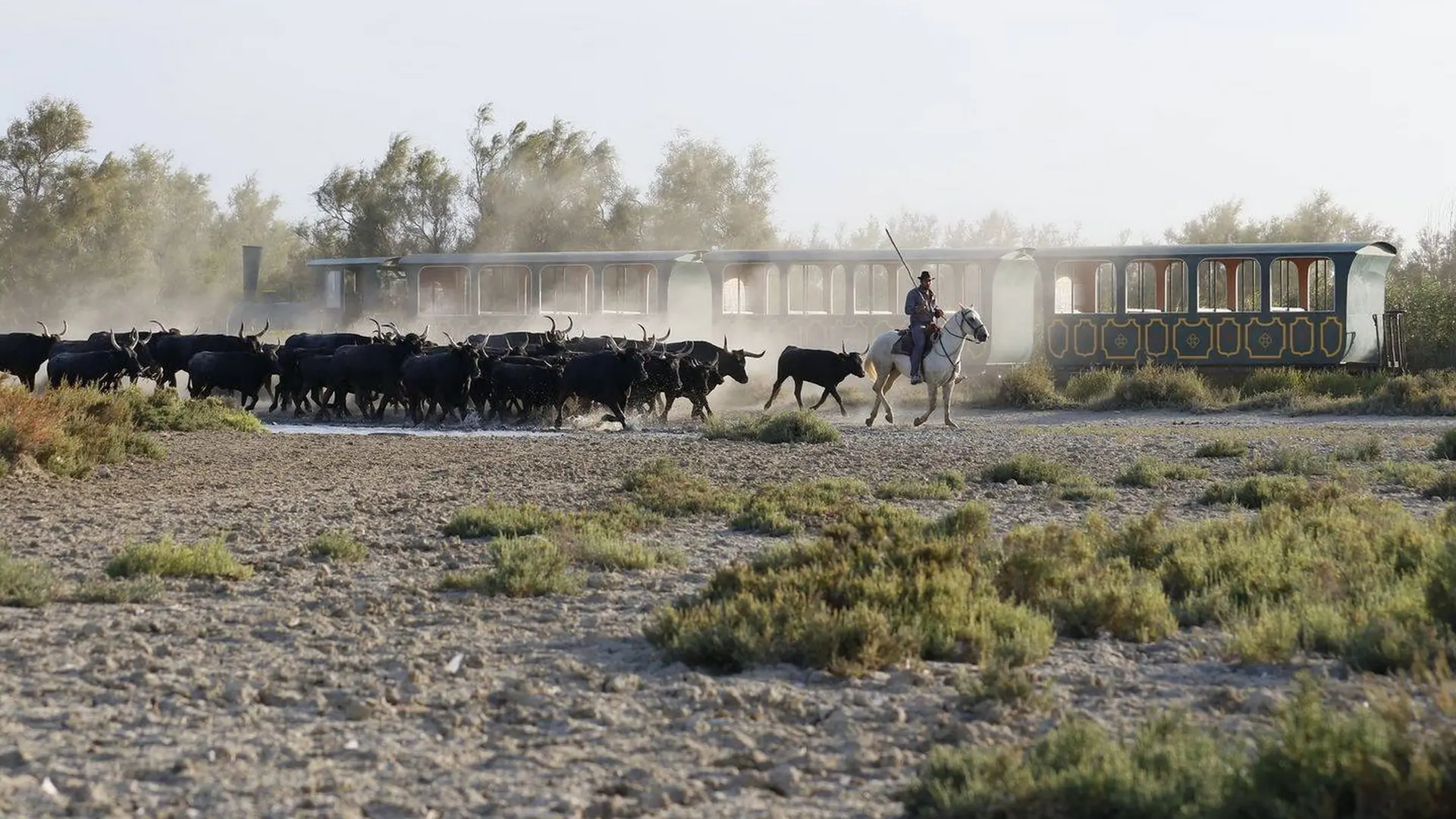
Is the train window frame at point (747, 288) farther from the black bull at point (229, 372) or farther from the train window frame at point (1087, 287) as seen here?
the black bull at point (229, 372)

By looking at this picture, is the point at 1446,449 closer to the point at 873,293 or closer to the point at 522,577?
the point at 522,577

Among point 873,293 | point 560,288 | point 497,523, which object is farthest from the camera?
point 560,288

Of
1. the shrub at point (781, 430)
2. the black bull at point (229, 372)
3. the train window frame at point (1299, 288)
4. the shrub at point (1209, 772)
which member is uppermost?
the train window frame at point (1299, 288)

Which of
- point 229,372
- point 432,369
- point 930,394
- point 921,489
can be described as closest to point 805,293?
point 930,394

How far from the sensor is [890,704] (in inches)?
273

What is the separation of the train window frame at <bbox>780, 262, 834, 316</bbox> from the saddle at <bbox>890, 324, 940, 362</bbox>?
10223mm

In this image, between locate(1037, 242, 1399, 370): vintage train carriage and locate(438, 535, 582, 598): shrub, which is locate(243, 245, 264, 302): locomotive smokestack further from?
locate(438, 535, 582, 598): shrub

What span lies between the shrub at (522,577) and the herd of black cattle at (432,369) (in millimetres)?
14521

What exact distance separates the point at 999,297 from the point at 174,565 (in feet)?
84.9

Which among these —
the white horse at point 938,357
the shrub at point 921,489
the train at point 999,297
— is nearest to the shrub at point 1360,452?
the shrub at point 921,489

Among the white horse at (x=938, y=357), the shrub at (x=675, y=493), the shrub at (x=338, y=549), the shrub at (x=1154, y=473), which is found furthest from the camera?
the white horse at (x=938, y=357)

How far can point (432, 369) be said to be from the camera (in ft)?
86.5

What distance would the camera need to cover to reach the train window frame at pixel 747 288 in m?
38.1

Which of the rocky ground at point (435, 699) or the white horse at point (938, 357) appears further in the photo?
the white horse at point (938, 357)
